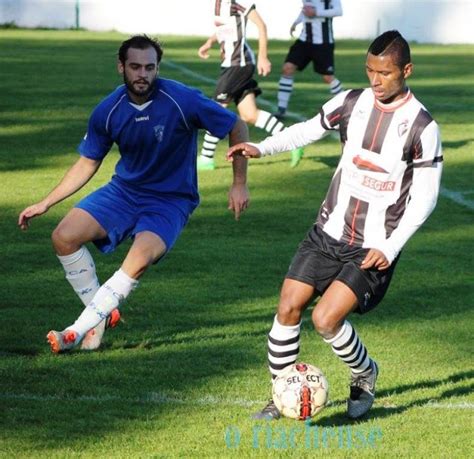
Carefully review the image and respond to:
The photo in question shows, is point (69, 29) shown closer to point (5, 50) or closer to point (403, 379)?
point (5, 50)

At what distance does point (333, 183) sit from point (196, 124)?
1.38 m

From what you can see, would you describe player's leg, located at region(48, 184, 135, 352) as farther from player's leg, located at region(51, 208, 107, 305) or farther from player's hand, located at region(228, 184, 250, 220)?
player's hand, located at region(228, 184, 250, 220)

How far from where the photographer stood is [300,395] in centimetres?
Result: 608

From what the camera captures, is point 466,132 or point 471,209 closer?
point 471,209

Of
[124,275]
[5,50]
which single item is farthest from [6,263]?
[5,50]

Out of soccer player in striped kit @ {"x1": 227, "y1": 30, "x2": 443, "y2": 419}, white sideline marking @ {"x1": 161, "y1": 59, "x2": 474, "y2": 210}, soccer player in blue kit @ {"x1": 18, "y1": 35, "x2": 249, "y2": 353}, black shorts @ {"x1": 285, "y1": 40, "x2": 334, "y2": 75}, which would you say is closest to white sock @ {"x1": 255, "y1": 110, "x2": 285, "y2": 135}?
white sideline marking @ {"x1": 161, "y1": 59, "x2": 474, "y2": 210}

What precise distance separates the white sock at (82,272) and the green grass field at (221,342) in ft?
1.02

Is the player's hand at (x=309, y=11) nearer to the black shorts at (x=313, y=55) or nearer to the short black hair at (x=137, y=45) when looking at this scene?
the black shorts at (x=313, y=55)

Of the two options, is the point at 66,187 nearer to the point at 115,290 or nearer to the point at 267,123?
the point at 115,290

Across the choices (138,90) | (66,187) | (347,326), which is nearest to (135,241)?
(66,187)

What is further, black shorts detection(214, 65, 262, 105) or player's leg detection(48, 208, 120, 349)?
black shorts detection(214, 65, 262, 105)

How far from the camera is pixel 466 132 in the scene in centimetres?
1786

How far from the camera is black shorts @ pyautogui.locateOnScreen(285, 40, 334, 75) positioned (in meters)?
18.9

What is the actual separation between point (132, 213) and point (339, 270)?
1.68m
